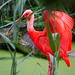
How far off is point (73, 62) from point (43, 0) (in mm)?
1861

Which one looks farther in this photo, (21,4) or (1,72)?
(1,72)

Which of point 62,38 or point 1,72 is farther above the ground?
point 62,38

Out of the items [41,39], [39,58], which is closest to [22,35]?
[39,58]

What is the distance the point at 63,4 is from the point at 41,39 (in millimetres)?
1221

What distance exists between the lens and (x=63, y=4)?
16.3 inches

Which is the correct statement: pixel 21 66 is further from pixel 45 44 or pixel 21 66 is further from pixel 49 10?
pixel 49 10

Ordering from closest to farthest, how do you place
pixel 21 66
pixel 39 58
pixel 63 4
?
pixel 63 4 < pixel 21 66 < pixel 39 58

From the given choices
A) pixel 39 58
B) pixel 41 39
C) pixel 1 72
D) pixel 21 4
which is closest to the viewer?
pixel 21 4

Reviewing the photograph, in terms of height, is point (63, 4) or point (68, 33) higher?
point (63, 4)

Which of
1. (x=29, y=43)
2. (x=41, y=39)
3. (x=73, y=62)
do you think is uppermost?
(x=41, y=39)

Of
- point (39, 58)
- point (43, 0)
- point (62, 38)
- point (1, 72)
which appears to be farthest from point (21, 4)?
point (39, 58)

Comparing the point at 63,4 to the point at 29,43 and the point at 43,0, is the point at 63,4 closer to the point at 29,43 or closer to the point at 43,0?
the point at 43,0

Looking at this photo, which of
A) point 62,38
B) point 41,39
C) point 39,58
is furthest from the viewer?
point 39,58

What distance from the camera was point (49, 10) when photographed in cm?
43
